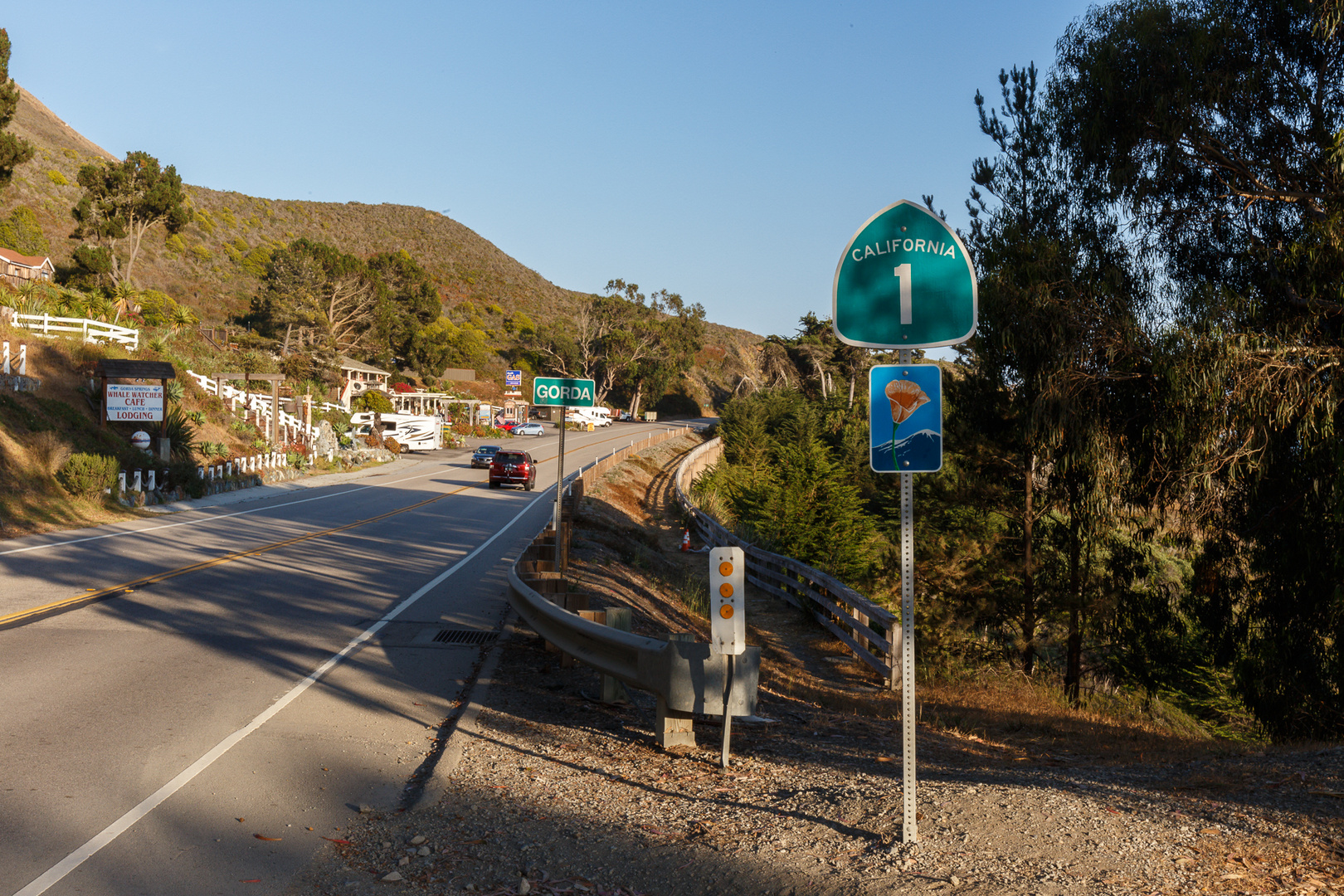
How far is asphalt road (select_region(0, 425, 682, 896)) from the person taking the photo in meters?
4.94

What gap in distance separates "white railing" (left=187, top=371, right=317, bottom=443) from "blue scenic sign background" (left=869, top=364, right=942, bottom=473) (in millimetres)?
41087

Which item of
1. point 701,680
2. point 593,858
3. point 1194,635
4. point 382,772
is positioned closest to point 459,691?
point 382,772

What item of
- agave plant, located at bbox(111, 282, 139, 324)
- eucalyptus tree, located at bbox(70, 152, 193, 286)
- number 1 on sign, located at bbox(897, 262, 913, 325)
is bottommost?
number 1 on sign, located at bbox(897, 262, 913, 325)

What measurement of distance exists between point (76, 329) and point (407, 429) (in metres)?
27.9

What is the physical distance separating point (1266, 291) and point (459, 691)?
1138cm

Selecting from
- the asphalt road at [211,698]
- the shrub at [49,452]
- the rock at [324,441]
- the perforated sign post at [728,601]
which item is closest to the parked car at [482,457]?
the rock at [324,441]

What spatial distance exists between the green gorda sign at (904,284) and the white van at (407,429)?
2324 inches

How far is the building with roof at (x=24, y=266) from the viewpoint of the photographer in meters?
57.5

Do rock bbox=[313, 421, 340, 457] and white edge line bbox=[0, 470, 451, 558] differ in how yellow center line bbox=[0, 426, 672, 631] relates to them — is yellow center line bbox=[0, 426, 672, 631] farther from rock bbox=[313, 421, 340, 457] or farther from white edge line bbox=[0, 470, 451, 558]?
rock bbox=[313, 421, 340, 457]

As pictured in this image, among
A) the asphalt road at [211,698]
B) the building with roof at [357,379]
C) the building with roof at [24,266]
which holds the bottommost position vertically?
the asphalt road at [211,698]

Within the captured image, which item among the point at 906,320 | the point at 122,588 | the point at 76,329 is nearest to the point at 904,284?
the point at 906,320

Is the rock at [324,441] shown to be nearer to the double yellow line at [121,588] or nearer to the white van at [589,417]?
the double yellow line at [121,588]

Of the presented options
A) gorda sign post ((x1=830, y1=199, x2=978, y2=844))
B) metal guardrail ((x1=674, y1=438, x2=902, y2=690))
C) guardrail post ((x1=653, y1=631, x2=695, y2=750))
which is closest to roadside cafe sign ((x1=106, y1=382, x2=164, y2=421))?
metal guardrail ((x1=674, y1=438, x2=902, y2=690))

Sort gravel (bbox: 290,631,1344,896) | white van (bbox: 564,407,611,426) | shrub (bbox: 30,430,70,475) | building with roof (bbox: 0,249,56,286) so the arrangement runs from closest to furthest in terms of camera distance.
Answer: gravel (bbox: 290,631,1344,896) → shrub (bbox: 30,430,70,475) → building with roof (bbox: 0,249,56,286) → white van (bbox: 564,407,611,426)
